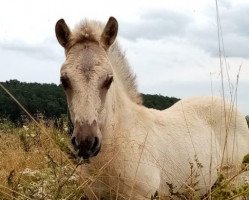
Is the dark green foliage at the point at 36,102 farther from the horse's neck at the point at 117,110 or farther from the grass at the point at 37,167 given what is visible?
the horse's neck at the point at 117,110

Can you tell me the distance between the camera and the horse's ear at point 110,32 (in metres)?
4.85

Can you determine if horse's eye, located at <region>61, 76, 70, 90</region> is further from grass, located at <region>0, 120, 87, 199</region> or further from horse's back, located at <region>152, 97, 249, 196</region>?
horse's back, located at <region>152, 97, 249, 196</region>

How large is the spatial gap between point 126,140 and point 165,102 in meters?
15.9

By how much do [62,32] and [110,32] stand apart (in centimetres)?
45

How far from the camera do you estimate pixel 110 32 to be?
493 centimetres

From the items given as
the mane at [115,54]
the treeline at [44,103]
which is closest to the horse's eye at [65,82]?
the mane at [115,54]

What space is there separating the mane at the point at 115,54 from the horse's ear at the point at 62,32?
61 millimetres

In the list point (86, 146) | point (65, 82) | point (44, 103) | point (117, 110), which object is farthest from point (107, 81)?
point (44, 103)

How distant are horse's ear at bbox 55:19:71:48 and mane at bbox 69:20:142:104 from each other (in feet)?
0.20

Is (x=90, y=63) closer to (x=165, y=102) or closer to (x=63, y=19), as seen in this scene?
(x=63, y=19)

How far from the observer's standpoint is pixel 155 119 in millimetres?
5547

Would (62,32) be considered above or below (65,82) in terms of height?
above

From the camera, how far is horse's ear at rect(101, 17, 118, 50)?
4852 millimetres

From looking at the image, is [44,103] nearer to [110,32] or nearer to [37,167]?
[37,167]
